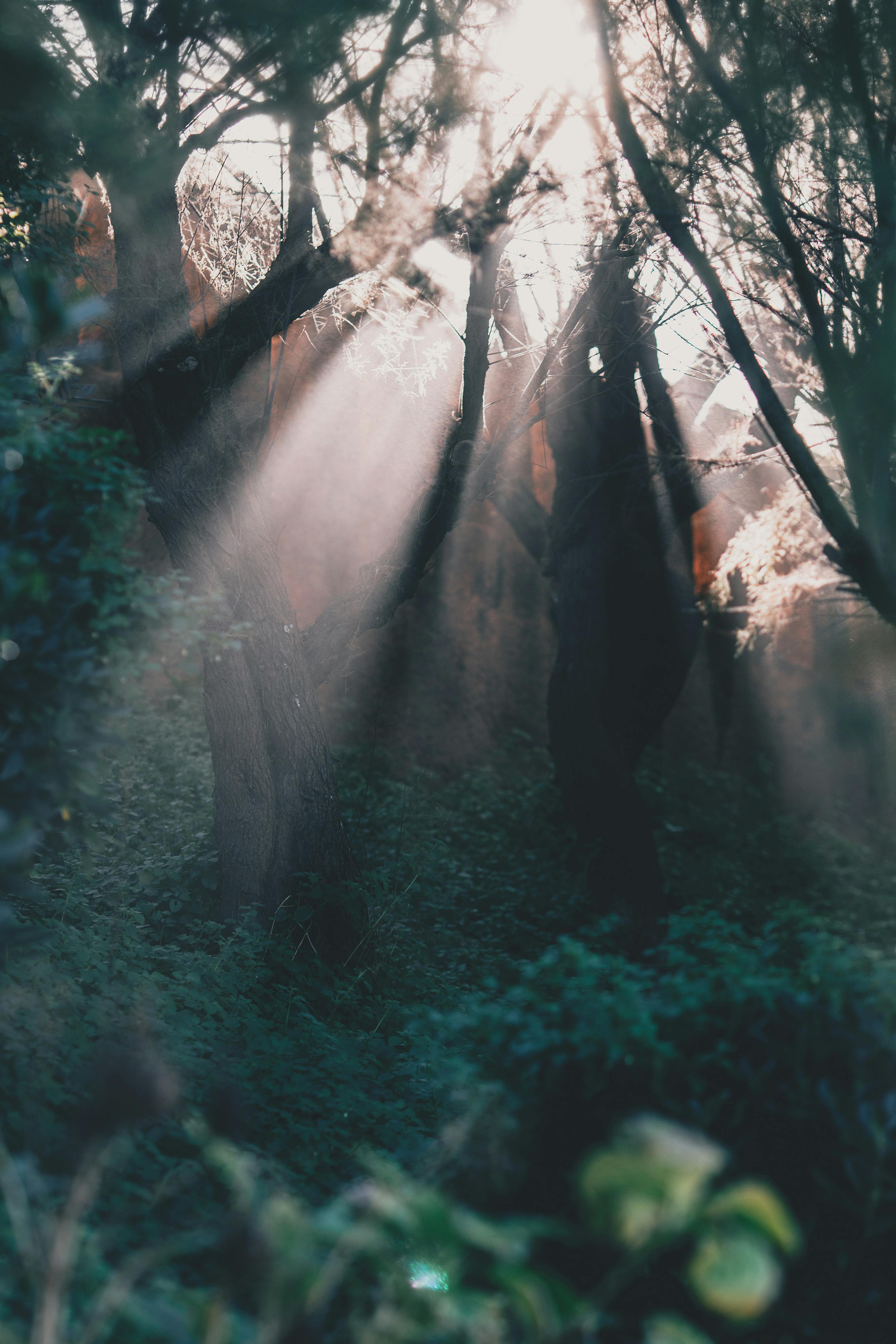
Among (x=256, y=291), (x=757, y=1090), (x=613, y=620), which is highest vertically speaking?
(x=256, y=291)

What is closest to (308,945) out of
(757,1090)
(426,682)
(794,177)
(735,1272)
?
(757,1090)

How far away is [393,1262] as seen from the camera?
6.07 ft

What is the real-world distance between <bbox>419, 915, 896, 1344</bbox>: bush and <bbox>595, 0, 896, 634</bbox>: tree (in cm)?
340

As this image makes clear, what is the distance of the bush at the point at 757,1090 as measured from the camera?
207cm

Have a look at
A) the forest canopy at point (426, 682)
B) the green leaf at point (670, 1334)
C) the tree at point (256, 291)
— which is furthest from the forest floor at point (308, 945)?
the green leaf at point (670, 1334)

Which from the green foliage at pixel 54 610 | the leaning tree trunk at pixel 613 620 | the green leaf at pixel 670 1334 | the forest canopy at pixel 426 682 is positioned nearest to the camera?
the green leaf at pixel 670 1334

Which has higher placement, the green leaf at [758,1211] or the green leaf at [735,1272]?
the green leaf at [758,1211]

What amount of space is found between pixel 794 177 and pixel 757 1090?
4.86 meters

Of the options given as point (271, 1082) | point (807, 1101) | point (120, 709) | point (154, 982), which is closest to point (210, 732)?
point (154, 982)

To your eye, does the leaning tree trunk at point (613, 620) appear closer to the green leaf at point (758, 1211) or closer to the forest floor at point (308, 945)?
the forest floor at point (308, 945)

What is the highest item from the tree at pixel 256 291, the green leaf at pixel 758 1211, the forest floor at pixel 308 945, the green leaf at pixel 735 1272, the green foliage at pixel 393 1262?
the tree at pixel 256 291

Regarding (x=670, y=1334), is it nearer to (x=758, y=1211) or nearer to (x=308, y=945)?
(x=758, y=1211)

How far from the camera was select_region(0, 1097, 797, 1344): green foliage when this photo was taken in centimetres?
131

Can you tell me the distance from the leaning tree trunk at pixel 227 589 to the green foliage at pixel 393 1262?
314 cm
